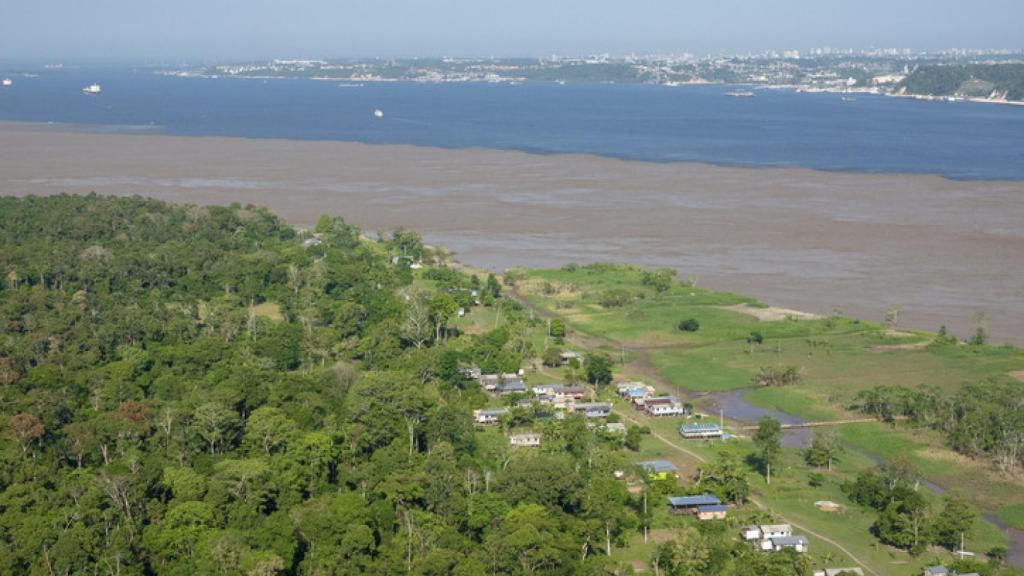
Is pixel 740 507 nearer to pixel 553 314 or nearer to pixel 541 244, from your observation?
pixel 553 314

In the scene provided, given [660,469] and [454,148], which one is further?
[454,148]

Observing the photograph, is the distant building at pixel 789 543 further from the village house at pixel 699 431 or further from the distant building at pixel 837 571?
the village house at pixel 699 431

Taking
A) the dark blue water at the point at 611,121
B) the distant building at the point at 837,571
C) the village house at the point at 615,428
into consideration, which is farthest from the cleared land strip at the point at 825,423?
the dark blue water at the point at 611,121

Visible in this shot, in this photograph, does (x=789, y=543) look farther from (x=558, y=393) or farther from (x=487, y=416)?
(x=558, y=393)

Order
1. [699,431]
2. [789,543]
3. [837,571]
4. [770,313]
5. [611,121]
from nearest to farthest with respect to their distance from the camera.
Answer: [837,571] < [789,543] < [699,431] < [770,313] < [611,121]

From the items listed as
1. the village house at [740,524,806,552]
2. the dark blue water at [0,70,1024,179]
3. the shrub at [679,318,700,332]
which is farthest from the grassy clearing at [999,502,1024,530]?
the dark blue water at [0,70,1024,179]

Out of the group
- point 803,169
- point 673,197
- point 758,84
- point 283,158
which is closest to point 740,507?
point 673,197

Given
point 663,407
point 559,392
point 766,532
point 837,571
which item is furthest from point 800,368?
point 837,571
